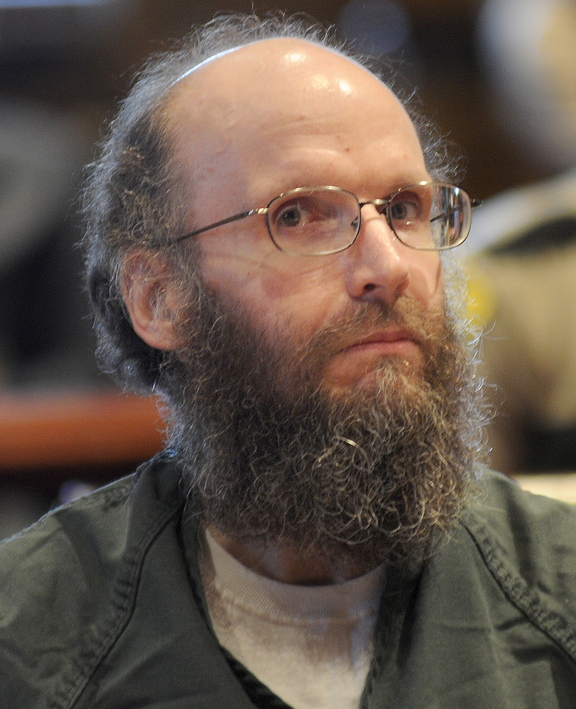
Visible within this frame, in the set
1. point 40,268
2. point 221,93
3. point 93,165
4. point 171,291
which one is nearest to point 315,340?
point 171,291

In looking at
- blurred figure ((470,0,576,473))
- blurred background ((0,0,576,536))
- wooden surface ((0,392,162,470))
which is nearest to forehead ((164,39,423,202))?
blurred background ((0,0,576,536))

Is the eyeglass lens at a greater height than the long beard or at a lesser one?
greater

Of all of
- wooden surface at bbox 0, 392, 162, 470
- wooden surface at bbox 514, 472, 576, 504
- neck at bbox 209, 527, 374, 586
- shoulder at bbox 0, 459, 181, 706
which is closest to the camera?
shoulder at bbox 0, 459, 181, 706

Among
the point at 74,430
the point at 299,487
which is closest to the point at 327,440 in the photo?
the point at 299,487

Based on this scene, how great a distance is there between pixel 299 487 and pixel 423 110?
3.55 ft

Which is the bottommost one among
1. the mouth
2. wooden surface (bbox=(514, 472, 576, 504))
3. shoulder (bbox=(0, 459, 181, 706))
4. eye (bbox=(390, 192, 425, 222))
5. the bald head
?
wooden surface (bbox=(514, 472, 576, 504))

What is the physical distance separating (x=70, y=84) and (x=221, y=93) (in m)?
1.67

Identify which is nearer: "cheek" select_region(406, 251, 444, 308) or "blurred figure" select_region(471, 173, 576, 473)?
"cheek" select_region(406, 251, 444, 308)

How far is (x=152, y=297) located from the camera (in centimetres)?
111

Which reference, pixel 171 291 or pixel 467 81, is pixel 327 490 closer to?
pixel 171 291

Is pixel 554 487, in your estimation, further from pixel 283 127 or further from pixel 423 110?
pixel 423 110

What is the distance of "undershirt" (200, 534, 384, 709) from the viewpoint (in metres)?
0.92

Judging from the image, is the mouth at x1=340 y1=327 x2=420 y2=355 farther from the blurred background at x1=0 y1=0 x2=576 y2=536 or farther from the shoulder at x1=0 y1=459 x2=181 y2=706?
the blurred background at x1=0 y1=0 x2=576 y2=536

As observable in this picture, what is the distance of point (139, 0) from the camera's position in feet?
7.81
